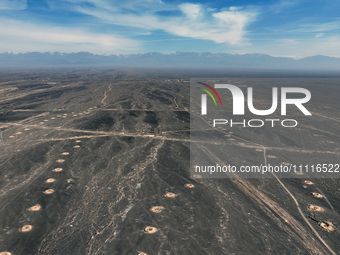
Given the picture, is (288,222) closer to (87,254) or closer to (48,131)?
(87,254)

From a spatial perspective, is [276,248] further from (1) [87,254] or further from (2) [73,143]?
(2) [73,143]

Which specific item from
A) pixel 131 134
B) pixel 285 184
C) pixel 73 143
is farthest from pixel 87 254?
pixel 131 134

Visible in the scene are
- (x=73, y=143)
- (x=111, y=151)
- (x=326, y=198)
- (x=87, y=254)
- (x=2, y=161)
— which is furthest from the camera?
(x=73, y=143)

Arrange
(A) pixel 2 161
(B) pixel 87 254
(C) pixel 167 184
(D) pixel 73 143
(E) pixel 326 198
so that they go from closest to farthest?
(B) pixel 87 254, (E) pixel 326 198, (C) pixel 167 184, (A) pixel 2 161, (D) pixel 73 143

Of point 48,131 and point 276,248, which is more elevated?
point 48,131

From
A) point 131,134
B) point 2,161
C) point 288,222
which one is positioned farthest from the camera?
point 131,134

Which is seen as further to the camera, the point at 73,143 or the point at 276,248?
the point at 73,143

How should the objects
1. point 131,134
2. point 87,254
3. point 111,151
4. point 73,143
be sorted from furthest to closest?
1. point 131,134
2. point 73,143
3. point 111,151
4. point 87,254

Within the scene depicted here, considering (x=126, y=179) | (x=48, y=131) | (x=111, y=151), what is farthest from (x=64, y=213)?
(x=48, y=131)

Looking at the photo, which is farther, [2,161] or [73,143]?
[73,143]
